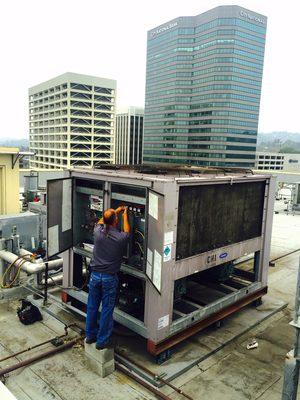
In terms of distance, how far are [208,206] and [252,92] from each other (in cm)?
12883

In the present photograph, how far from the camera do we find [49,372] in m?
4.61

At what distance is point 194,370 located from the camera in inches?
192

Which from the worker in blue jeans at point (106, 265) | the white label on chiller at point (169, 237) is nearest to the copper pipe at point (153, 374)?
the worker in blue jeans at point (106, 265)

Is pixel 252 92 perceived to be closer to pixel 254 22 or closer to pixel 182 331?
pixel 254 22

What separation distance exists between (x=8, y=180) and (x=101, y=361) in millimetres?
7370

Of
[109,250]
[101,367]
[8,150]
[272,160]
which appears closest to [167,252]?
[109,250]

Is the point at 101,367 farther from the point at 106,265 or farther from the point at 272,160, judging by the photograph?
the point at 272,160

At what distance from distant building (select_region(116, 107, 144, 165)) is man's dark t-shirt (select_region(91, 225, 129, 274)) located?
141217mm

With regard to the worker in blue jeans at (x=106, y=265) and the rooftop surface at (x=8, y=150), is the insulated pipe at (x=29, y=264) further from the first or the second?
the rooftop surface at (x=8, y=150)

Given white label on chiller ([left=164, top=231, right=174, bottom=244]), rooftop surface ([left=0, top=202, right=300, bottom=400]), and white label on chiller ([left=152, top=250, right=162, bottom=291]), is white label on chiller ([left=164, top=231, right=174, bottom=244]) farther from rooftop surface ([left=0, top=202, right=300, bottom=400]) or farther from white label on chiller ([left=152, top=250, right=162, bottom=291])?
rooftop surface ([left=0, top=202, right=300, bottom=400])

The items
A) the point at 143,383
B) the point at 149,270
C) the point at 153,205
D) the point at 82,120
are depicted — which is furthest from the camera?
the point at 82,120

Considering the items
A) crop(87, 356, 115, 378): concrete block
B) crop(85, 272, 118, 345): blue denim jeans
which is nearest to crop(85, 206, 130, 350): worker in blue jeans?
crop(85, 272, 118, 345): blue denim jeans

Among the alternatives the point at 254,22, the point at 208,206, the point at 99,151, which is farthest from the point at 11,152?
the point at 254,22

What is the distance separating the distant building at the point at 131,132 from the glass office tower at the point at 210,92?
797 cm
